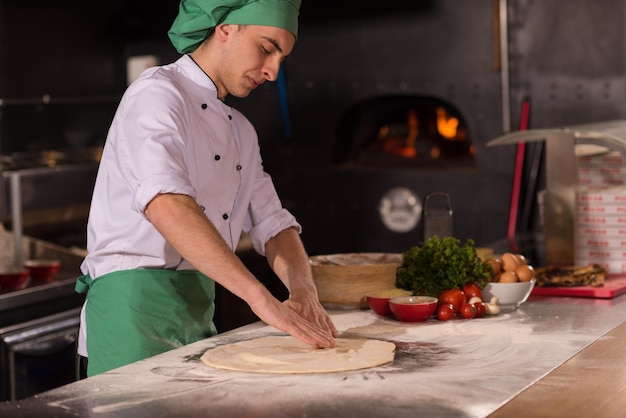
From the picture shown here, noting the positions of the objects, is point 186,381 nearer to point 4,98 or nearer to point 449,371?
point 449,371

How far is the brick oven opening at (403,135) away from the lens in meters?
5.82

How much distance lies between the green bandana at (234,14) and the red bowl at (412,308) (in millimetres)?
750

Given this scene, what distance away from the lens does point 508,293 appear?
2926mm

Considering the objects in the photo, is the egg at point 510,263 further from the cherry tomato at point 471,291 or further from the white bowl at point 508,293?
the cherry tomato at point 471,291

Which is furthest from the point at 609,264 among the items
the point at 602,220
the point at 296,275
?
the point at 296,275

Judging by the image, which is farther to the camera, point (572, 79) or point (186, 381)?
point (572, 79)

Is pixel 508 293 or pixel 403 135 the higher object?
pixel 403 135

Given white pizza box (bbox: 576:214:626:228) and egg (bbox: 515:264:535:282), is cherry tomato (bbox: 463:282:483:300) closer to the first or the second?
egg (bbox: 515:264:535:282)


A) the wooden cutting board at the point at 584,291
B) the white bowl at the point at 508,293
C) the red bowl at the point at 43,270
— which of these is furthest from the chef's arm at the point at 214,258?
the red bowl at the point at 43,270

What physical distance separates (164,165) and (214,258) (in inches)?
9.7

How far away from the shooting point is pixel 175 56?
622cm

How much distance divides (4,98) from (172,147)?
3261 mm

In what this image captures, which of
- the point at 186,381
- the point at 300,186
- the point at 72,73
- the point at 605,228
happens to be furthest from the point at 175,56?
the point at 186,381

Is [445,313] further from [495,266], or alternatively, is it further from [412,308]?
[495,266]
